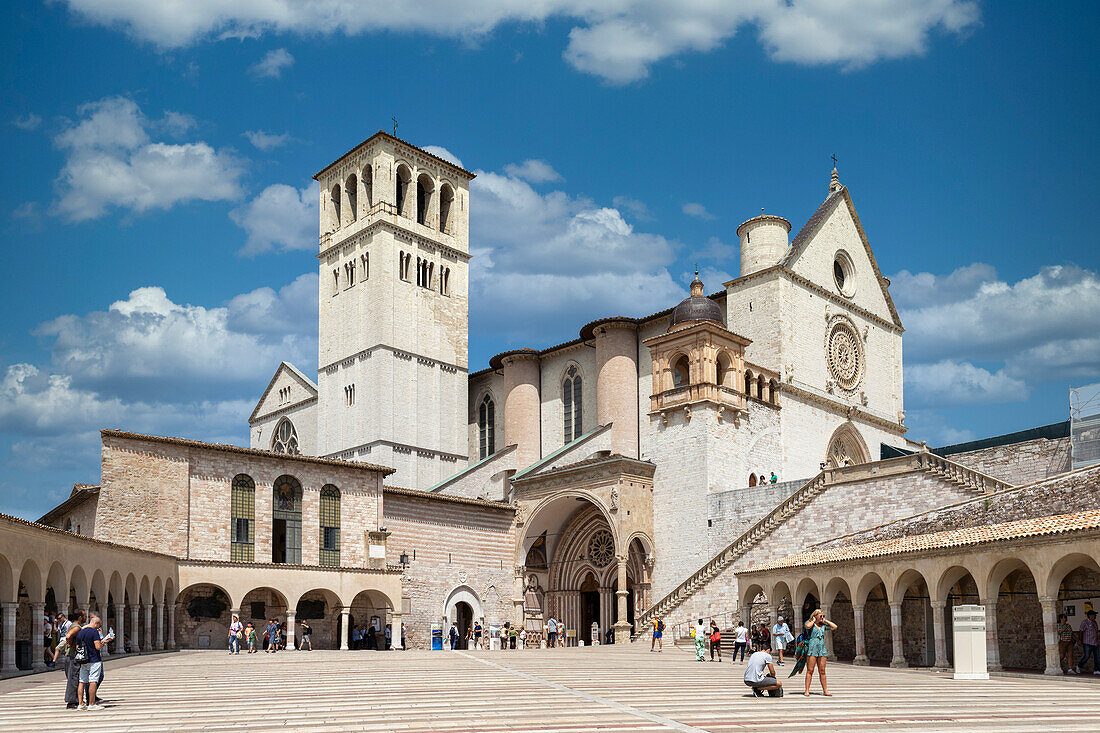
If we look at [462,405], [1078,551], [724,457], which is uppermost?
[462,405]

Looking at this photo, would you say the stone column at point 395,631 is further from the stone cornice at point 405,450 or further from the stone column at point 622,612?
the stone cornice at point 405,450

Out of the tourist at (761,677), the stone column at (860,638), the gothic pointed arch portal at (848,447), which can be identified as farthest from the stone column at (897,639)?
the gothic pointed arch portal at (848,447)

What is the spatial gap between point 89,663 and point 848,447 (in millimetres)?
37358

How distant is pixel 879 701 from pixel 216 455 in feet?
84.8

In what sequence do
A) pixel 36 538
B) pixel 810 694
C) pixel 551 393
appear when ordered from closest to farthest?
pixel 810 694, pixel 36 538, pixel 551 393

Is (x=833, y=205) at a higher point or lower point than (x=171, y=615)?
higher

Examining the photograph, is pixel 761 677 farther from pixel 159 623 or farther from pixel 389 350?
pixel 389 350

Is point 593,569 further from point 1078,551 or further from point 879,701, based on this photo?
point 879,701

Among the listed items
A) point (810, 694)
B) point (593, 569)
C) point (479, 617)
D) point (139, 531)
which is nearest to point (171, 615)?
point (139, 531)

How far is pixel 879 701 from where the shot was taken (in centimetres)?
1473

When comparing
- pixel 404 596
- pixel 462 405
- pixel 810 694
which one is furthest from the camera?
pixel 462 405

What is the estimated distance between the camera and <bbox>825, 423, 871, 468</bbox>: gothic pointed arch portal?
1786 inches

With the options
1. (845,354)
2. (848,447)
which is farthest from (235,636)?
(845,354)

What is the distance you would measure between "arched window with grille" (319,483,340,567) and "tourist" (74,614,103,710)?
23174mm
